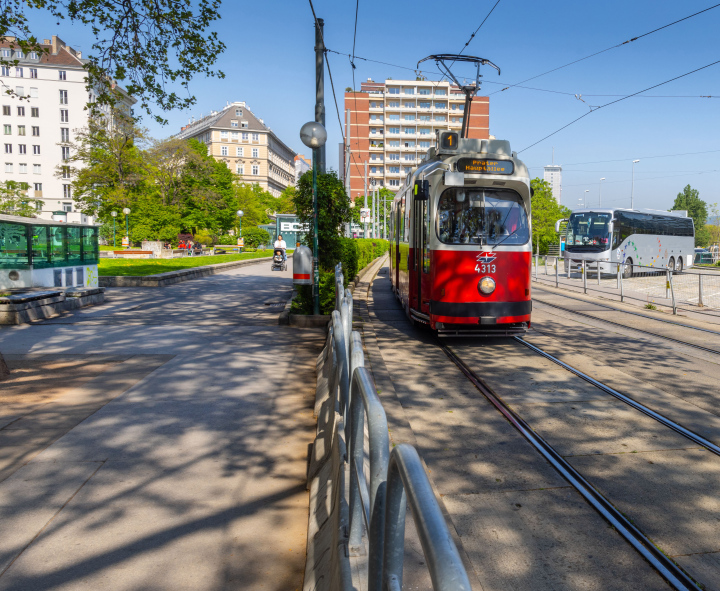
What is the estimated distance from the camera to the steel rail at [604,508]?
3365mm

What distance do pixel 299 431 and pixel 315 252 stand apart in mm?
6474

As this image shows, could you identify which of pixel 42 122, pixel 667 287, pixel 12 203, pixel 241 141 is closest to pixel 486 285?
pixel 667 287

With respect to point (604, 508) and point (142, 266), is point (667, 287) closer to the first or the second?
point (604, 508)

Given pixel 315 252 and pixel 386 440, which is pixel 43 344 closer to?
pixel 315 252

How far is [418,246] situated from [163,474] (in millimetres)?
7119

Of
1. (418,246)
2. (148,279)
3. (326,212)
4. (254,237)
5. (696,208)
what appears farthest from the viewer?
(696,208)

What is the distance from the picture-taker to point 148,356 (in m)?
8.67

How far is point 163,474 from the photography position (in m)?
4.58

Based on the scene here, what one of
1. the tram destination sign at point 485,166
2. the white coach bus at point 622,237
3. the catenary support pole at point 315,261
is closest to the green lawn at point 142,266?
the catenary support pole at point 315,261

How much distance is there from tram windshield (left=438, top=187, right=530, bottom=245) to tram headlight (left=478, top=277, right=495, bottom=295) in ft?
2.09

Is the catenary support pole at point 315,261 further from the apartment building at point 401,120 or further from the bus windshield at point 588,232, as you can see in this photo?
the apartment building at point 401,120

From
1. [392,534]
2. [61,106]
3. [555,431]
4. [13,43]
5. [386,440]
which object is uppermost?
[61,106]

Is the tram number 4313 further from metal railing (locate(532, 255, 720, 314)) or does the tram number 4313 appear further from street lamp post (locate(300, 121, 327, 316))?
metal railing (locate(532, 255, 720, 314))

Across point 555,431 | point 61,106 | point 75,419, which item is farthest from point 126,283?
point 61,106
